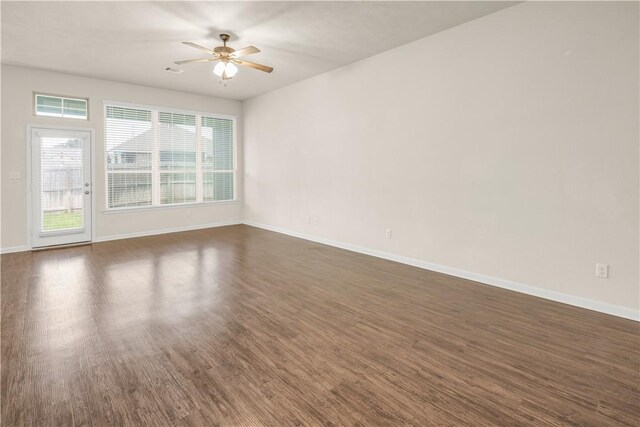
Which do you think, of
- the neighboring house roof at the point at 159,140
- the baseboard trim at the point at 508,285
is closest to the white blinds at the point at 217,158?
the neighboring house roof at the point at 159,140

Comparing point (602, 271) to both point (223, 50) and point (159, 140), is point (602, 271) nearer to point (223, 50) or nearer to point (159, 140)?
point (223, 50)

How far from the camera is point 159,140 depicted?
23.2 feet

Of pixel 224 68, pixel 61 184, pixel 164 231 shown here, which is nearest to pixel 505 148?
pixel 224 68

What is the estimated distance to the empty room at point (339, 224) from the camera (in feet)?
6.97

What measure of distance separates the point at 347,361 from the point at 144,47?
188 inches

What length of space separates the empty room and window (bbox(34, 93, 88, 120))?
34 mm

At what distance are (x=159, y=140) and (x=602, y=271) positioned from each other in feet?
24.4

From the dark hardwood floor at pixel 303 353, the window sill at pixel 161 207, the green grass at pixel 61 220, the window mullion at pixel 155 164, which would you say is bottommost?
the dark hardwood floor at pixel 303 353

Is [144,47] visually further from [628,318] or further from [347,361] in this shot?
[628,318]

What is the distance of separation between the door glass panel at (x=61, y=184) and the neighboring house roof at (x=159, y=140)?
27.2 inches

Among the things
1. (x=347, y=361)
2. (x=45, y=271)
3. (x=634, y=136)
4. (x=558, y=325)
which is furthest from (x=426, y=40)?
(x=45, y=271)

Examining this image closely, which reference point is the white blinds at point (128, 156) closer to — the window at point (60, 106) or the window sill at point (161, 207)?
the window sill at point (161, 207)

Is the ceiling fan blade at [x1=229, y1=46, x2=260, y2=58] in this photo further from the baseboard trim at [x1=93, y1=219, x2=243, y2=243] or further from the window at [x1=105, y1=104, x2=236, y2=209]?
the baseboard trim at [x1=93, y1=219, x2=243, y2=243]

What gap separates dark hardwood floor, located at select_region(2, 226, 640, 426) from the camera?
1.90 meters
